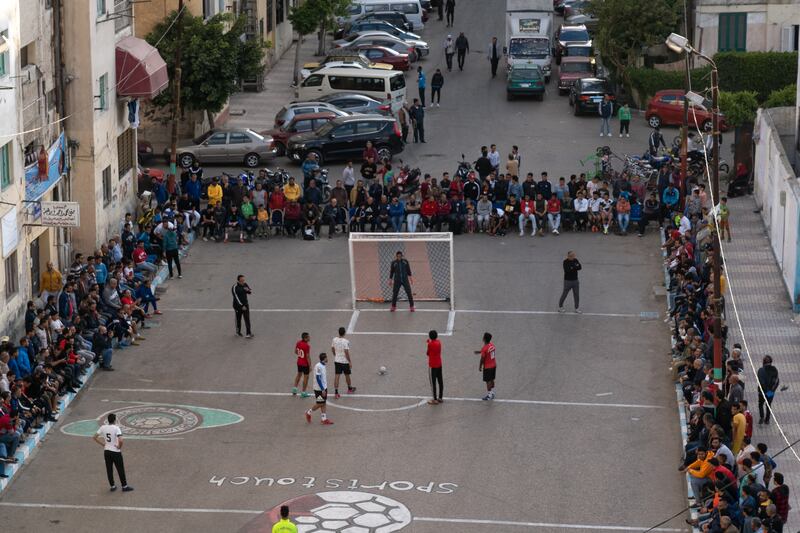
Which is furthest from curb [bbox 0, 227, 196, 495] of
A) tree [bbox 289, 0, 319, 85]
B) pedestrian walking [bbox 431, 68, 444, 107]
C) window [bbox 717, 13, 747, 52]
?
tree [bbox 289, 0, 319, 85]

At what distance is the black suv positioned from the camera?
162ft

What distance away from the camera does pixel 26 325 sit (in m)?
32.2

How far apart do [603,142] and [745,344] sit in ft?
67.2

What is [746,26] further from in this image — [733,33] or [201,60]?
[201,60]

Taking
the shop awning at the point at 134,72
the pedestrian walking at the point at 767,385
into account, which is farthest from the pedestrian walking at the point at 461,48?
the pedestrian walking at the point at 767,385

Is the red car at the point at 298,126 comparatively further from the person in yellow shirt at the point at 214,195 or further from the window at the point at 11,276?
the window at the point at 11,276

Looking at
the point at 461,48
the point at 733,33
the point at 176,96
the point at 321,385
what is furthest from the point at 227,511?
the point at 461,48

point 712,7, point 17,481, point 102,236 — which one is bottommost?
point 17,481

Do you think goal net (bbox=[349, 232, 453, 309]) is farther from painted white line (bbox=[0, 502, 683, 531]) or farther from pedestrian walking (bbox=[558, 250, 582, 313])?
painted white line (bbox=[0, 502, 683, 531])

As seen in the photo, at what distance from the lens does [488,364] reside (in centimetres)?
3042

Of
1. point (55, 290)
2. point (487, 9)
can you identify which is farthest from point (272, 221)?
point (487, 9)

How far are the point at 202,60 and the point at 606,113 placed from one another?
1339cm

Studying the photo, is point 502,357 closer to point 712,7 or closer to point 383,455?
point 383,455

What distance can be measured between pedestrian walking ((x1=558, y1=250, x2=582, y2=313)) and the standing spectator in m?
17.6
